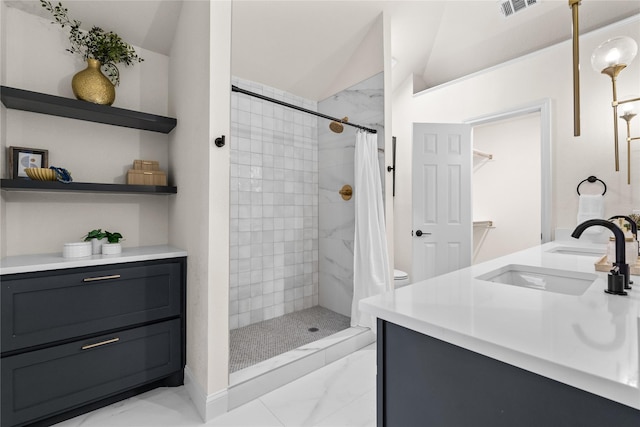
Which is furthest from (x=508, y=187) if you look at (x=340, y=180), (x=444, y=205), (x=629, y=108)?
(x=340, y=180)

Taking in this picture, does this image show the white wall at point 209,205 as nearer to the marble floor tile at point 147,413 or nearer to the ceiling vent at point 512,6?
the marble floor tile at point 147,413

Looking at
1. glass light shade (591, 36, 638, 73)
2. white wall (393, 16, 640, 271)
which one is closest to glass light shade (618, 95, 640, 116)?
white wall (393, 16, 640, 271)

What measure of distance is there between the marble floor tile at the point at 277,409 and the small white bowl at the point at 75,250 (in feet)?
2.85

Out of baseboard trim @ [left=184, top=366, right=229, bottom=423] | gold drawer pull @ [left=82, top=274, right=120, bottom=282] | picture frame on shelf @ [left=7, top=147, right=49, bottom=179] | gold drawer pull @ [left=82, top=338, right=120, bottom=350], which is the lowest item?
baseboard trim @ [left=184, top=366, right=229, bottom=423]

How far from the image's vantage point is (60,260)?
1.58 metres

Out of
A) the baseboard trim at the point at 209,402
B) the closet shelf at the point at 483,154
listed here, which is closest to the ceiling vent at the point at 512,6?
the closet shelf at the point at 483,154

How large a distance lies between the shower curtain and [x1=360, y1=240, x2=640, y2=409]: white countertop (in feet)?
4.29

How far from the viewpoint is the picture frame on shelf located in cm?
172

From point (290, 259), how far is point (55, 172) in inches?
75.8

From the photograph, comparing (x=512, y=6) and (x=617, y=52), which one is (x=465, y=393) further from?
(x=512, y=6)

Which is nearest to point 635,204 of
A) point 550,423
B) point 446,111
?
point 446,111

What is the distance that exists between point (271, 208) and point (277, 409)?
1.70 metres

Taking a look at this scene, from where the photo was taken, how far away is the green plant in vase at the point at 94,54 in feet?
5.93

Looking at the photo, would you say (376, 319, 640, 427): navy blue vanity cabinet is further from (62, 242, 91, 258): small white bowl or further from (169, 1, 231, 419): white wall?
(62, 242, 91, 258): small white bowl
